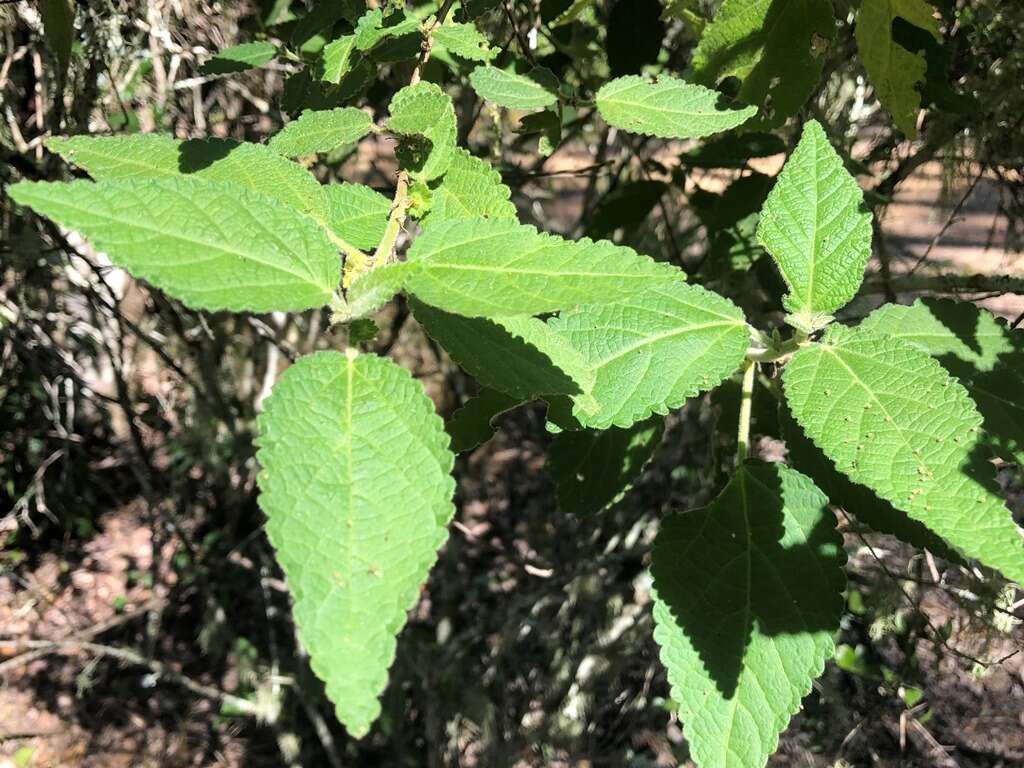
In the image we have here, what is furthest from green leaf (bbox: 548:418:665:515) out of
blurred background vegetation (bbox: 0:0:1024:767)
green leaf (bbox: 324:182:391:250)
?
green leaf (bbox: 324:182:391:250)

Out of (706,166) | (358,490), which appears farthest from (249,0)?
(358,490)

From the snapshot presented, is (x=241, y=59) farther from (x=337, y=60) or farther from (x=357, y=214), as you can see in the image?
(x=357, y=214)

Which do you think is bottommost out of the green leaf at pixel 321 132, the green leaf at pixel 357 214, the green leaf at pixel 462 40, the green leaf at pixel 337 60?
the green leaf at pixel 357 214

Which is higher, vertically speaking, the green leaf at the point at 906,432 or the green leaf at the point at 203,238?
the green leaf at the point at 203,238

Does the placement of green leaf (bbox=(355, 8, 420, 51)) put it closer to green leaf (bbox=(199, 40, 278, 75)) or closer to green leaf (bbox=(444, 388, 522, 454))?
green leaf (bbox=(199, 40, 278, 75))

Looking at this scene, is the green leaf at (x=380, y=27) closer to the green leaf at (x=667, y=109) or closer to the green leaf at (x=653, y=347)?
the green leaf at (x=667, y=109)

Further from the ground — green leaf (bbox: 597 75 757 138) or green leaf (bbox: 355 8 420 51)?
green leaf (bbox: 355 8 420 51)

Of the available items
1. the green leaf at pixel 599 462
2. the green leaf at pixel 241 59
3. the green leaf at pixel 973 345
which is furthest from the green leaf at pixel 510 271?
the green leaf at pixel 241 59
